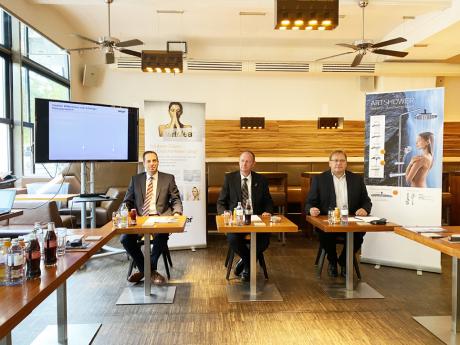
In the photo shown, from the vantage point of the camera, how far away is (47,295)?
69.8 inches

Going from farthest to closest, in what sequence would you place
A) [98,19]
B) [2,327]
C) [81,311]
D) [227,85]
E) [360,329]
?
1. [227,85]
2. [98,19]
3. [81,311]
4. [360,329]
5. [2,327]

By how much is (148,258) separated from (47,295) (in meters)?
2.00

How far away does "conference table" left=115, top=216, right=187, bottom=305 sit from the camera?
10.8 feet

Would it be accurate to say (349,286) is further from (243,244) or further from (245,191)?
(245,191)

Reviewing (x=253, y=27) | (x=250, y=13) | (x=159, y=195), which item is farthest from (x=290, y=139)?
(x=159, y=195)

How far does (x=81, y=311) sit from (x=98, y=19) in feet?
17.6

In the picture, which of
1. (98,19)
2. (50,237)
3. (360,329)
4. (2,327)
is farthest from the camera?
(98,19)

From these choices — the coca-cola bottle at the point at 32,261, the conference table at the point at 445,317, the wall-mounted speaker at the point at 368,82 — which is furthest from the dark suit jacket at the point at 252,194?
the wall-mounted speaker at the point at 368,82

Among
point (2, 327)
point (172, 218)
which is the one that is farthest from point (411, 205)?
point (2, 327)

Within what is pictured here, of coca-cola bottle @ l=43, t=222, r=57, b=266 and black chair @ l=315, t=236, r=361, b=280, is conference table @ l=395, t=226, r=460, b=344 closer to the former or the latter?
black chair @ l=315, t=236, r=361, b=280

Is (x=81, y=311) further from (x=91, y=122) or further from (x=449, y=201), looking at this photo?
(x=449, y=201)

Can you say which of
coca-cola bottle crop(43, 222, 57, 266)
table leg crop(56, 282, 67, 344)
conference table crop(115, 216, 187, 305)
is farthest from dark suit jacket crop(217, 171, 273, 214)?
coca-cola bottle crop(43, 222, 57, 266)

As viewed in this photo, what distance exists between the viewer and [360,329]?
317 cm

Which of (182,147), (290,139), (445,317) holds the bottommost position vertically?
(445,317)
